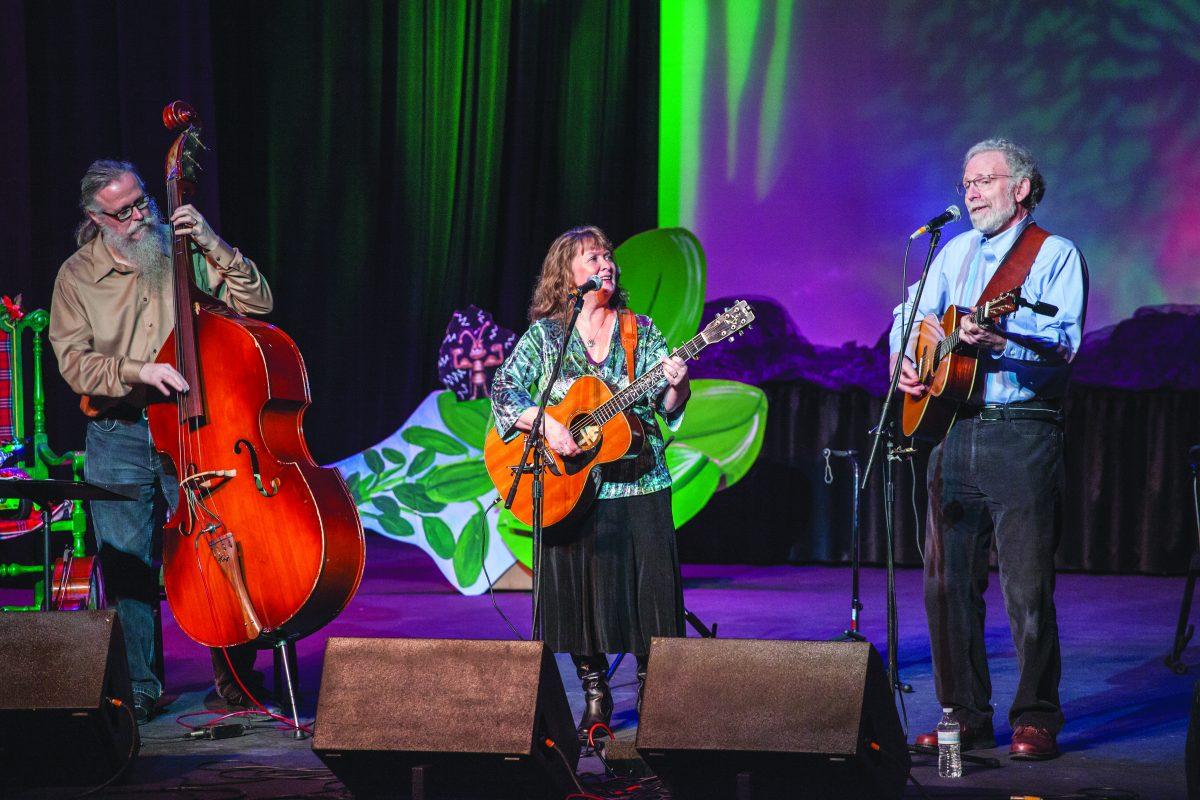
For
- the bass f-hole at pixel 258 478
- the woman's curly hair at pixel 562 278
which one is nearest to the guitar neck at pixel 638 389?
the woman's curly hair at pixel 562 278

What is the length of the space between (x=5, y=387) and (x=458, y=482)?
2386 millimetres

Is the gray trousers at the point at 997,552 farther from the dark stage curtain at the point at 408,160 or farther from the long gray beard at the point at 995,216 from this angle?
the dark stage curtain at the point at 408,160

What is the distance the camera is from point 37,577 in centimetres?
731

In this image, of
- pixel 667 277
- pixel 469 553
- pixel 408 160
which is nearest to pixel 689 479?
pixel 667 277

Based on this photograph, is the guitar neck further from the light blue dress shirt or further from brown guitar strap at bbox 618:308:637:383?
the light blue dress shirt

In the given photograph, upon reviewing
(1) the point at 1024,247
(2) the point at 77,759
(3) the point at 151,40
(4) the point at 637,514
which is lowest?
(2) the point at 77,759

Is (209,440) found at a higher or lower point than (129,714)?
higher

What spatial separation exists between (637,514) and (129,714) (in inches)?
61.9

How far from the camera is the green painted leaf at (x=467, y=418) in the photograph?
746 cm

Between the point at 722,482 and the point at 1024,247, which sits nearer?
the point at 1024,247

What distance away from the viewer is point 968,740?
12.9 ft

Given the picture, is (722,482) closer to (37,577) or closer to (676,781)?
(37,577)

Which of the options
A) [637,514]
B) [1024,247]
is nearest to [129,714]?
[637,514]

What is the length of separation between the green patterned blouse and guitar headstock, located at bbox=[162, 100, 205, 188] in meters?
1.20
